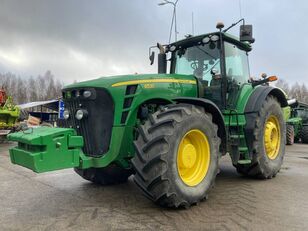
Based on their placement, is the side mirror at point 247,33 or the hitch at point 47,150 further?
the side mirror at point 247,33

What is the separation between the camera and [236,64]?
660cm

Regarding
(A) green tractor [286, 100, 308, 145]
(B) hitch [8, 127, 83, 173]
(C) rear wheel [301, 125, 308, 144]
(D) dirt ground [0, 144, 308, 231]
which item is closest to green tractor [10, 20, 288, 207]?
(B) hitch [8, 127, 83, 173]

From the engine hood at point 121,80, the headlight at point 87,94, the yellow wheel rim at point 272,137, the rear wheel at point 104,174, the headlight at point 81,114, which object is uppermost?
the engine hood at point 121,80

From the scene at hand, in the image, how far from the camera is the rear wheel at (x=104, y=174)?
19.8 ft

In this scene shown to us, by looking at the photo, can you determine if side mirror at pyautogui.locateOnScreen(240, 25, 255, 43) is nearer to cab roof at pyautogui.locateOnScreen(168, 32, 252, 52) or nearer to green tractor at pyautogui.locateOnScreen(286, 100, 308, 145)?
cab roof at pyautogui.locateOnScreen(168, 32, 252, 52)

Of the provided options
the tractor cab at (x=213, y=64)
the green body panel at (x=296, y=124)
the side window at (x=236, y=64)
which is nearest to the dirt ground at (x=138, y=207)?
the tractor cab at (x=213, y=64)

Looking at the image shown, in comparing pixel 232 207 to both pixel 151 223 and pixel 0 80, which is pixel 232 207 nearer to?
pixel 151 223

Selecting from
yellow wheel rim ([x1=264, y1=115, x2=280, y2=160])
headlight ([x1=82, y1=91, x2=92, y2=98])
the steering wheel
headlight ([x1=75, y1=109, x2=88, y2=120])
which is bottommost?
yellow wheel rim ([x1=264, y1=115, x2=280, y2=160])

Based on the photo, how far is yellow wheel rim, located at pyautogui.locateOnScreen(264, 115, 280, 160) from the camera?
21.8 ft

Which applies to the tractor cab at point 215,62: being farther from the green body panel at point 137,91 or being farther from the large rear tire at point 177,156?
the large rear tire at point 177,156

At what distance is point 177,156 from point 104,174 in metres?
2.08

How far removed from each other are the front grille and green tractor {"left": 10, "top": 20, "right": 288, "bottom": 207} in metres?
0.01

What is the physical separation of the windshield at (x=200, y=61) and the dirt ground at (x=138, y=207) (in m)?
2.03

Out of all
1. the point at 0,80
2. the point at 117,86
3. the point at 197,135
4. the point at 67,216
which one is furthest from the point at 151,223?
the point at 0,80
